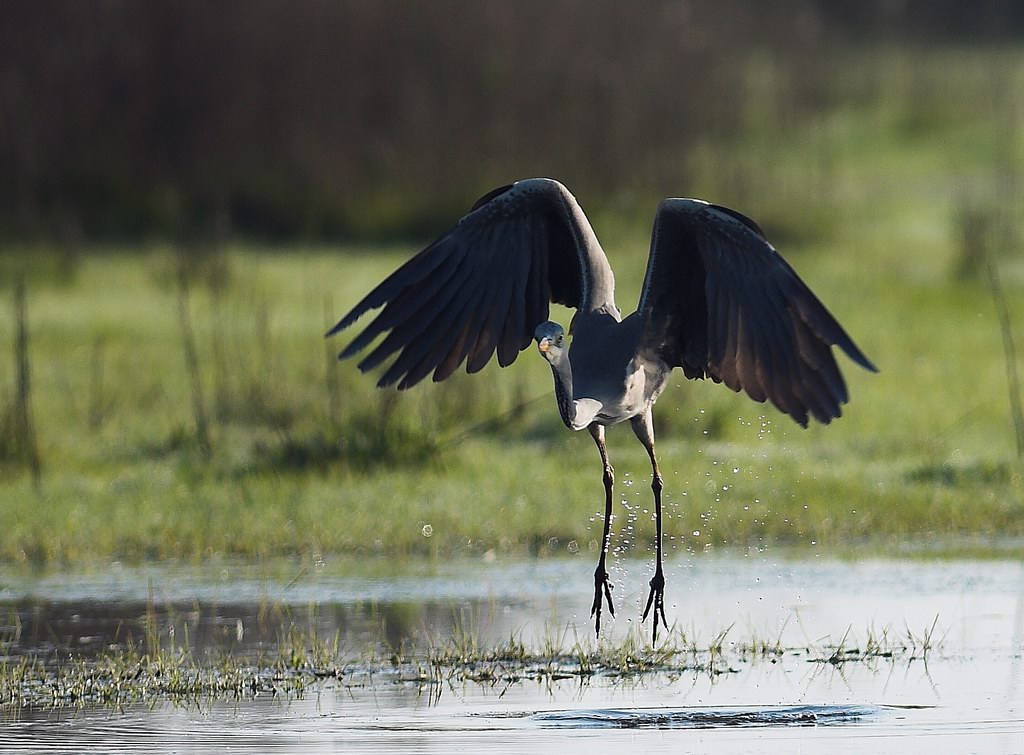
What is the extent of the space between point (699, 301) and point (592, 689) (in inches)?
60.5

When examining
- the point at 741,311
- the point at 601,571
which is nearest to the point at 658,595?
the point at 601,571

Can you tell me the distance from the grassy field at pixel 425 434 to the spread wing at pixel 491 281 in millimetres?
1993

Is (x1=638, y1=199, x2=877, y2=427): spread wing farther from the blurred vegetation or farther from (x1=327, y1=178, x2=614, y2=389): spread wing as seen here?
the blurred vegetation

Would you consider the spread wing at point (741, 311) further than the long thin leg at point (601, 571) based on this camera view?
No

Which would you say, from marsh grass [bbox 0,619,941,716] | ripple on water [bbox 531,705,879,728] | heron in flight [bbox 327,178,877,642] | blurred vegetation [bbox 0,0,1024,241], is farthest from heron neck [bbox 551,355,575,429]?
blurred vegetation [bbox 0,0,1024,241]

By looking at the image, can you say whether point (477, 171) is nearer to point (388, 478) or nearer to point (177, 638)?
point (388, 478)

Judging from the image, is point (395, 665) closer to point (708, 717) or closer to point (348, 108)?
point (708, 717)

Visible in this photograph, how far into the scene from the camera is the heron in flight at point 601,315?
6699 mm

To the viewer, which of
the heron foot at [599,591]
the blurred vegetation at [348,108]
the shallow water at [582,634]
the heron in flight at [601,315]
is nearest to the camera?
the shallow water at [582,634]

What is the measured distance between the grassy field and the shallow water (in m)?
0.56

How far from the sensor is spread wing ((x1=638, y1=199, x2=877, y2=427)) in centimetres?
660

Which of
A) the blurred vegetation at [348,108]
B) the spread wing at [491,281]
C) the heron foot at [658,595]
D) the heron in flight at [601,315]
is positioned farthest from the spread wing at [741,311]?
the blurred vegetation at [348,108]

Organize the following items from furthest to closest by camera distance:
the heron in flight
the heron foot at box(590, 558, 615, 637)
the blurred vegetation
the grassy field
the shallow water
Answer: the blurred vegetation
the grassy field
the heron foot at box(590, 558, 615, 637)
the heron in flight
the shallow water

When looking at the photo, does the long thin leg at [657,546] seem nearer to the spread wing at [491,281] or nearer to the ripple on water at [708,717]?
the spread wing at [491,281]
